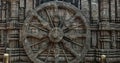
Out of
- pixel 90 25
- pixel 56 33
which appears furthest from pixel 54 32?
pixel 90 25

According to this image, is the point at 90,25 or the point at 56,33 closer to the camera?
the point at 56,33

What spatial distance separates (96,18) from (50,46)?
303 centimetres

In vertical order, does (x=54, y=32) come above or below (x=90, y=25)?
below

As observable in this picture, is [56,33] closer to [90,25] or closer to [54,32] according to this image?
[54,32]

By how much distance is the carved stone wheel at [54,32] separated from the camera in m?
Answer: 11.7

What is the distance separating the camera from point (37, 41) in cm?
1184

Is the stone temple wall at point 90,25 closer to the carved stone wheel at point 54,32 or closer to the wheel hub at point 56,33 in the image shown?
the carved stone wheel at point 54,32

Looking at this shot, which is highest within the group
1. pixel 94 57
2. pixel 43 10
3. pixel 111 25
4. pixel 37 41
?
pixel 43 10

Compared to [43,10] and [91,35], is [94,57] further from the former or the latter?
[43,10]

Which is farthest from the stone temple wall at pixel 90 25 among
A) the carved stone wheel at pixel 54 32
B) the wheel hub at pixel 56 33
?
the wheel hub at pixel 56 33

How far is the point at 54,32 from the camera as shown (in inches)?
456

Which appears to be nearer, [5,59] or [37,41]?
[5,59]

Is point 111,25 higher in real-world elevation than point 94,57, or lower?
higher

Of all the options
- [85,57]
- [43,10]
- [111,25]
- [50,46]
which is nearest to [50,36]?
[50,46]
